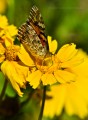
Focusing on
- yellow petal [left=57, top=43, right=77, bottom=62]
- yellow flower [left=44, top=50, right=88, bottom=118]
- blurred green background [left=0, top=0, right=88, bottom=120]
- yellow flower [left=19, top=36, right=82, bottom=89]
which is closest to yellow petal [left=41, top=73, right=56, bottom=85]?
yellow flower [left=19, top=36, right=82, bottom=89]

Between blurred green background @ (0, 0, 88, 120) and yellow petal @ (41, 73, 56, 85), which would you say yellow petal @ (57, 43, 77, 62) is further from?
blurred green background @ (0, 0, 88, 120)

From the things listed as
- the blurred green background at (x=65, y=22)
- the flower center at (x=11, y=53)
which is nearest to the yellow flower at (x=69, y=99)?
the blurred green background at (x=65, y=22)

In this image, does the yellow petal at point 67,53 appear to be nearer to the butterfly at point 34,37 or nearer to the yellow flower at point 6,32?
the butterfly at point 34,37

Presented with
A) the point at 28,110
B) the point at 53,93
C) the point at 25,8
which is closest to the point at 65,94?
the point at 53,93

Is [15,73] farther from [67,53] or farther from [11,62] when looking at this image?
[67,53]

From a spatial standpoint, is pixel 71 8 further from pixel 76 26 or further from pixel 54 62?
pixel 54 62
